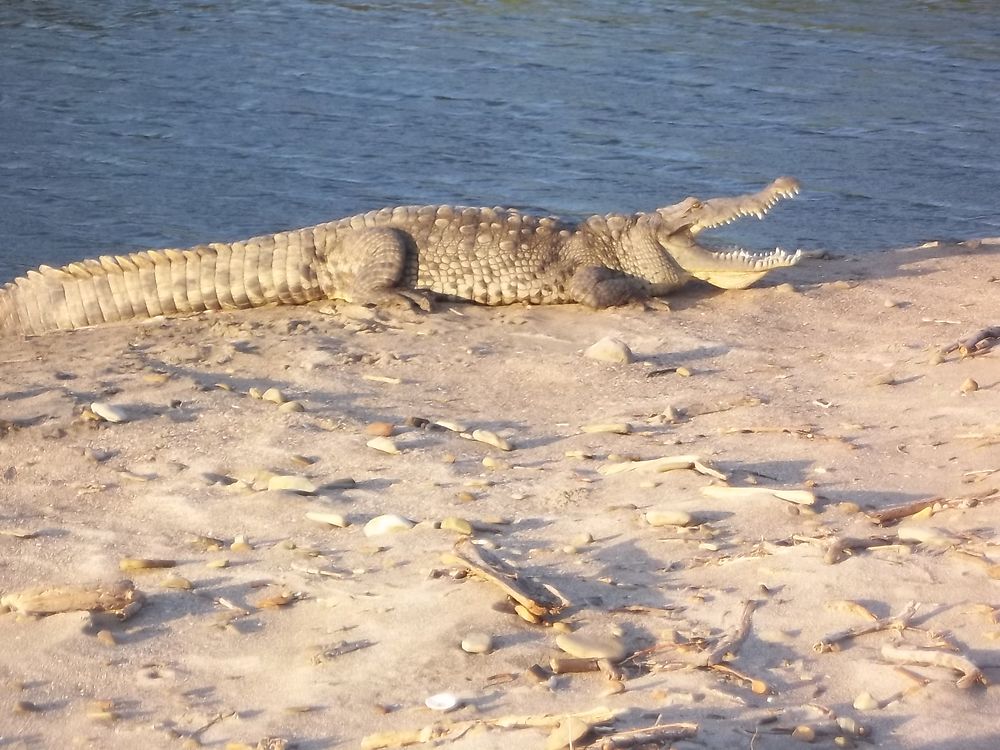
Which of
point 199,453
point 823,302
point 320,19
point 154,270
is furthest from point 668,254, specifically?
point 320,19

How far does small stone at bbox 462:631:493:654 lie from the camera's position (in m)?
3.23

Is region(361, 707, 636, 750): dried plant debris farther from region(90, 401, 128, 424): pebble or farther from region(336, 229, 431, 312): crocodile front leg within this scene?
region(336, 229, 431, 312): crocodile front leg

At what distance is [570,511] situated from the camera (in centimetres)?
411

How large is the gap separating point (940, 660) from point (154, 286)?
487 centimetres

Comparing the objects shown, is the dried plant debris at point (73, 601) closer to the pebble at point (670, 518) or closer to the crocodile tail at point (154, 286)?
the pebble at point (670, 518)

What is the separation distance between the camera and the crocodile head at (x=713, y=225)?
7.01 meters

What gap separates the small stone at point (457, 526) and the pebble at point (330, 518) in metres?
0.31

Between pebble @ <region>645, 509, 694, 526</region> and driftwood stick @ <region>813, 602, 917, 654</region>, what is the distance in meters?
0.72

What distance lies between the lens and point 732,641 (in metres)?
3.20

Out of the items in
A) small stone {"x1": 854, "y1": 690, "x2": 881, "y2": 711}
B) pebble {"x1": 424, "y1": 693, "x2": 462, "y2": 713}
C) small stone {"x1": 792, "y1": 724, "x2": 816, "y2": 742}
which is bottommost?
pebble {"x1": 424, "y1": 693, "x2": 462, "y2": 713}

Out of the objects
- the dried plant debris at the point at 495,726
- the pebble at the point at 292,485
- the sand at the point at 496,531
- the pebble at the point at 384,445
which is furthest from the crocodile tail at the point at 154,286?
the dried plant debris at the point at 495,726

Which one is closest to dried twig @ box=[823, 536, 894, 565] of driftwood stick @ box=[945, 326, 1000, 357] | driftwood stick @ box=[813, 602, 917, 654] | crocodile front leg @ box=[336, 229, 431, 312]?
driftwood stick @ box=[813, 602, 917, 654]

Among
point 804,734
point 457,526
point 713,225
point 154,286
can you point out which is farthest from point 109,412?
point 713,225

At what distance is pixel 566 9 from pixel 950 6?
4.20 metres
